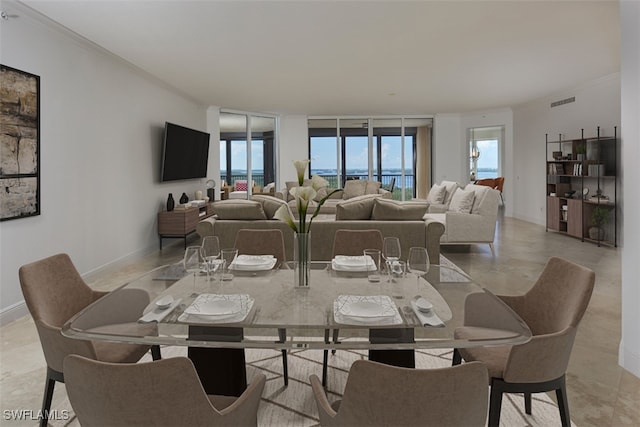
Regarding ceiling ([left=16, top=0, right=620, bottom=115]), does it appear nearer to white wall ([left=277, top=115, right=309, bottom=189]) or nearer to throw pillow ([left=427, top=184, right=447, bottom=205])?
throw pillow ([left=427, top=184, right=447, bottom=205])

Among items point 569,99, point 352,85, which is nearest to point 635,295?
point 352,85

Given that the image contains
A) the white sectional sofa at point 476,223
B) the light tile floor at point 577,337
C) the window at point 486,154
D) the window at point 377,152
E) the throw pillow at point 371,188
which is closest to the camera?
the light tile floor at point 577,337

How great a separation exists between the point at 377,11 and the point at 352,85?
10.8 ft

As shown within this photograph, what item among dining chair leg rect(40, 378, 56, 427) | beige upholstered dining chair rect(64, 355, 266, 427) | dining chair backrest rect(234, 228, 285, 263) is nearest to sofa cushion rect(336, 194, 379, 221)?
dining chair backrest rect(234, 228, 285, 263)

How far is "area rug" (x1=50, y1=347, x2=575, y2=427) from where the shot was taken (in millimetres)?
2049

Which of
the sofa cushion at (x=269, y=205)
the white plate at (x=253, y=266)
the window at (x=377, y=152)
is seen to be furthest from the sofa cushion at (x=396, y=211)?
the window at (x=377, y=152)

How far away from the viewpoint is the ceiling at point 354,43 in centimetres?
379

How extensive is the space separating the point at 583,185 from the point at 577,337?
5093 millimetres

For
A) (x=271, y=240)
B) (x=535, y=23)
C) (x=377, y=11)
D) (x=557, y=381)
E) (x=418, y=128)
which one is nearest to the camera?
(x=557, y=381)

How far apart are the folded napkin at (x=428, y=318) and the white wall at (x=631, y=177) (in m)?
1.65

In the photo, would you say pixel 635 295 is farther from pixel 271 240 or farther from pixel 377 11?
pixel 377 11

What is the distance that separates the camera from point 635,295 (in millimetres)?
2457

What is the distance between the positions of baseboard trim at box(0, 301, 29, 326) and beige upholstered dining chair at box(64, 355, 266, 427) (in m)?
3.05

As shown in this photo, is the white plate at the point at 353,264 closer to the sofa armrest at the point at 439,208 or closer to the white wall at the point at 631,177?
the white wall at the point at 631,177
